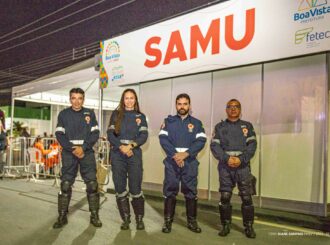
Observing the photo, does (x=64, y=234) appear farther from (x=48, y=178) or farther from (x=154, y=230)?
(x=48, y=178)

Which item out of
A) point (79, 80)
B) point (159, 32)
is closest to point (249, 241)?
point (159, 32)

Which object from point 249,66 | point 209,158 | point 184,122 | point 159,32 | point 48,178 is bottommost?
point 48,178

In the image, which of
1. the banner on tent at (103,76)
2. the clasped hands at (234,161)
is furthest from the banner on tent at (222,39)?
the clasped hands at (234,161)

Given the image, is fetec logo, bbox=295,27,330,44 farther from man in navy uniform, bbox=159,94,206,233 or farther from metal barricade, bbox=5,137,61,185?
metal barricade, bbox=5,137,61,185

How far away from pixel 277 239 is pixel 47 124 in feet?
101

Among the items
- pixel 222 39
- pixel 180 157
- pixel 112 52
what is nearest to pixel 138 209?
pixel 180 157

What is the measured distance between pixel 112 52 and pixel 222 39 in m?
3.46

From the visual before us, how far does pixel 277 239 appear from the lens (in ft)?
15.5

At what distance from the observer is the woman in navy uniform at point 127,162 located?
16.4 ft

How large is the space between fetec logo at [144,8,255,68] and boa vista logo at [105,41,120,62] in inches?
43.9

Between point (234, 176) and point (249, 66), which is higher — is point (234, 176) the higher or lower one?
the lower one

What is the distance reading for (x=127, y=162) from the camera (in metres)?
5.07

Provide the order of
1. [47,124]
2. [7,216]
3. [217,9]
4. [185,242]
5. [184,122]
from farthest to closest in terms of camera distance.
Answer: [47,124] → [217,9] → [7,216] → [184,122] → [185,242]

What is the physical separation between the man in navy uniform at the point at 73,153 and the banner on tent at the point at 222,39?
9.02 feet
